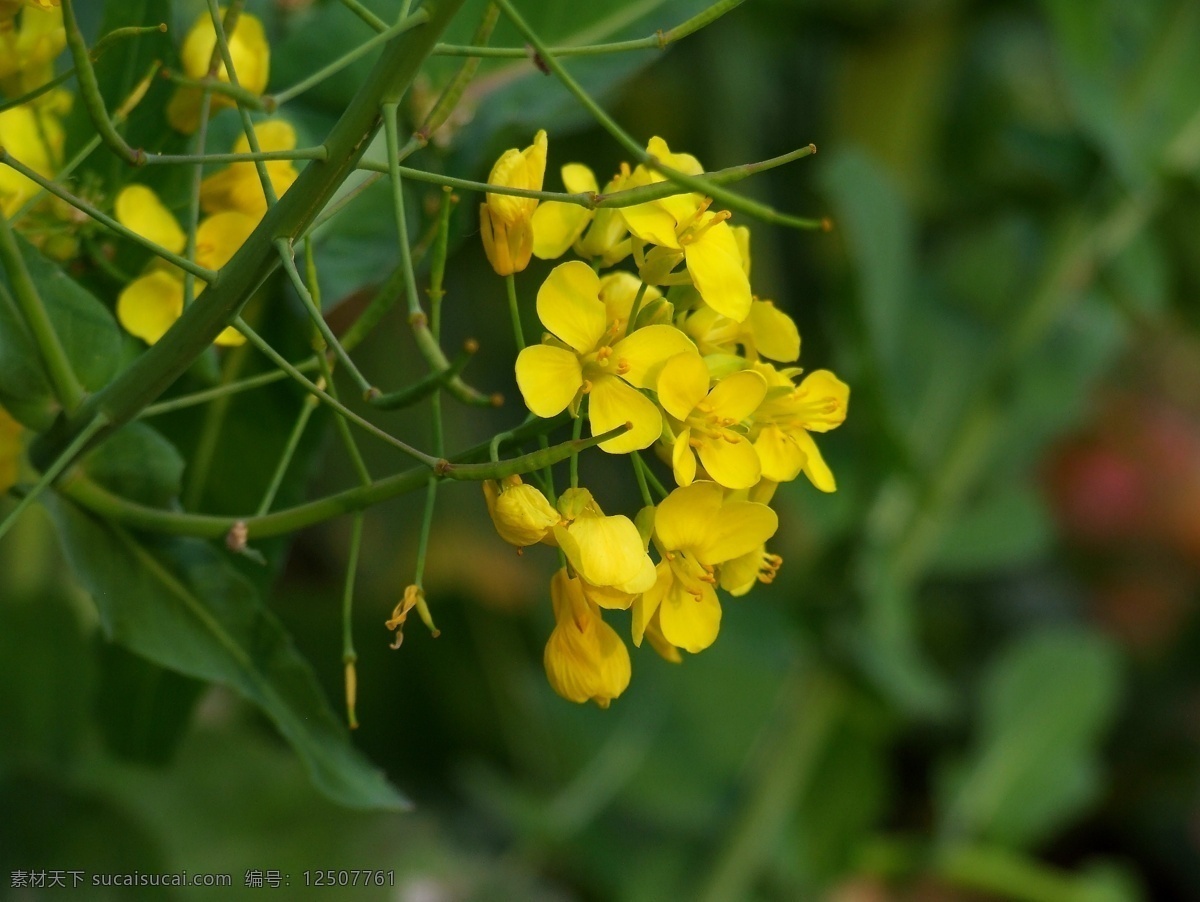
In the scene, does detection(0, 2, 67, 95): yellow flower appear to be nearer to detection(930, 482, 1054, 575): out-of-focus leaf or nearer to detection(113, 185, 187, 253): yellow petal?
detection(113, 185, 187, 253): yellow petal

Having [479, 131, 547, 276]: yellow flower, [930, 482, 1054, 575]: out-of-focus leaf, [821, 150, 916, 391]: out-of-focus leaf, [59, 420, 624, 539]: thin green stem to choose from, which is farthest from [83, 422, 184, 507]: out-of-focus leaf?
[930, 482, 1054, 575]: out-of-focus leaf

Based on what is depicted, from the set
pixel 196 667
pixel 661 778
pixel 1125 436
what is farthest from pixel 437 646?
pixel 1125 436

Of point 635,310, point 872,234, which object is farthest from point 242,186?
point 872,234

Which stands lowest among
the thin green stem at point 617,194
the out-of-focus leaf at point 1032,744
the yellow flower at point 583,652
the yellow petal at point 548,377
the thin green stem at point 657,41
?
the out-of-focus leaf at point 1032,744

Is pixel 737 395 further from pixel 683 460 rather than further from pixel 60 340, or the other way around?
pixel 60 340

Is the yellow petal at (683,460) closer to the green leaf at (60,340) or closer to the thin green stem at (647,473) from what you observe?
the thin green stem at (647,473)

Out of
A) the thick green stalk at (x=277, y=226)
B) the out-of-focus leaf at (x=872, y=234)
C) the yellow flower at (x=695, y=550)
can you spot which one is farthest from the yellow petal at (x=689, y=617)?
the out-of-focus leaf at (x=872, y=234)
